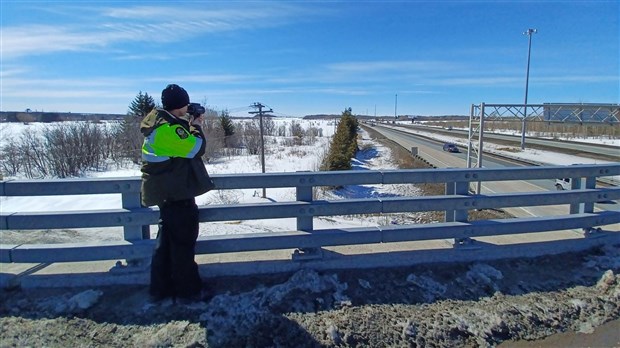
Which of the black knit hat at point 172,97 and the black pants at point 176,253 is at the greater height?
the black knit hat at point 172,97

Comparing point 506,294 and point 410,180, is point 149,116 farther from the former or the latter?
point 506,294

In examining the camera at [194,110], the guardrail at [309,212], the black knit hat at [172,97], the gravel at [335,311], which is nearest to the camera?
the gravel at [335,311]

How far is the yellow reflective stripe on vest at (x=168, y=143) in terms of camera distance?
3.00 m

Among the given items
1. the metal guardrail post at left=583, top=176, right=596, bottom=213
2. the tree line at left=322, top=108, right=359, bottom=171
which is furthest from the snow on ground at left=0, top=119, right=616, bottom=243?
the metal guardrail post at left=583, top=176, right=596, bottom=213

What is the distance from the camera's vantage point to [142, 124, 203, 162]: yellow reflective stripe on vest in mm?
3000

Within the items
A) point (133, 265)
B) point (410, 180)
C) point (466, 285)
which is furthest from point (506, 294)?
point (133, 265)

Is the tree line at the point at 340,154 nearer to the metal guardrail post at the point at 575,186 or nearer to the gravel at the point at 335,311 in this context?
the metal guardrail post at the point at 575,186

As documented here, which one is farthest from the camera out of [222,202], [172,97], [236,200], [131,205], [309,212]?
[236,200]

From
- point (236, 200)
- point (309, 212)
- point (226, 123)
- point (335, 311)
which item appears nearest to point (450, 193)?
point (309, 212)

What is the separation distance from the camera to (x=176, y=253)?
3191 millimetres

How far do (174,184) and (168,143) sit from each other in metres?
0.34

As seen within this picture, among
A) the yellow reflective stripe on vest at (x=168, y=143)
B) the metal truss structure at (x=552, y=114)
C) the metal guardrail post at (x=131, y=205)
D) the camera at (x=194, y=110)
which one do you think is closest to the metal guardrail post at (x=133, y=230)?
the metal guardrail post at (x=131, y=205)

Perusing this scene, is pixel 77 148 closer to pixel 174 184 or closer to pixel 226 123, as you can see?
pixel 226 123

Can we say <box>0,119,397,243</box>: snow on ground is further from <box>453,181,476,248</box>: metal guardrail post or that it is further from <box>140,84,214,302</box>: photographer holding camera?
<box>453,181,476,248</box>: metal guardrail post
